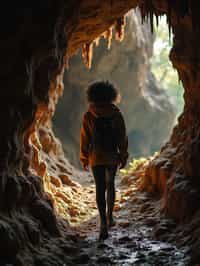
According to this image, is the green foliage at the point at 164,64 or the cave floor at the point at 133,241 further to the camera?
the green foliage at the point at 164,64

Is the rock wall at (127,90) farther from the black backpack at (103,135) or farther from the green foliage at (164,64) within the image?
the black backpack at (103,135)

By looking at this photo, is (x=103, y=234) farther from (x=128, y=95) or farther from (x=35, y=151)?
(x=128, y=95)

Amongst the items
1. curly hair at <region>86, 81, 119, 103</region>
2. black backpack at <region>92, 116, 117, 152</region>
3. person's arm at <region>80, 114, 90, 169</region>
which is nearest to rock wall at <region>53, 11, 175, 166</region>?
curly hair at <region>86, 81, 119, 103</region>

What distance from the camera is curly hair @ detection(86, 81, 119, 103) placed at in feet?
18.4

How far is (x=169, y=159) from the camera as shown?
8086mm

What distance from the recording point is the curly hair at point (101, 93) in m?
5.61

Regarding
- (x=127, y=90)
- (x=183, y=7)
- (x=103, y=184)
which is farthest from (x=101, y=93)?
(x=127, y=90)

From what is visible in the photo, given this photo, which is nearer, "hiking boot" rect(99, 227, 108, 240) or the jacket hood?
"hiking boot" rect(99, 227, 108, 240)

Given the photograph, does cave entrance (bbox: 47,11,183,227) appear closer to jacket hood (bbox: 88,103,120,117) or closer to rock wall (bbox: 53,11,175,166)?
rock wall (bbox: 53,11,175,166)

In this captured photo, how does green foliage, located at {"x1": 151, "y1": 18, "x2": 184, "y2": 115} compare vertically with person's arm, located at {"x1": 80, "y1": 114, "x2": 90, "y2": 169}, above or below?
above

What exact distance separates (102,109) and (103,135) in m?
0.38

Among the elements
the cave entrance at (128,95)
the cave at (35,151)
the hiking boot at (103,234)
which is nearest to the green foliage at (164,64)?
the cave entrance at (128,95)

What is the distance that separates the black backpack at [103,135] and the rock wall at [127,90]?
44.0ft

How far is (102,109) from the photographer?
5.50m
